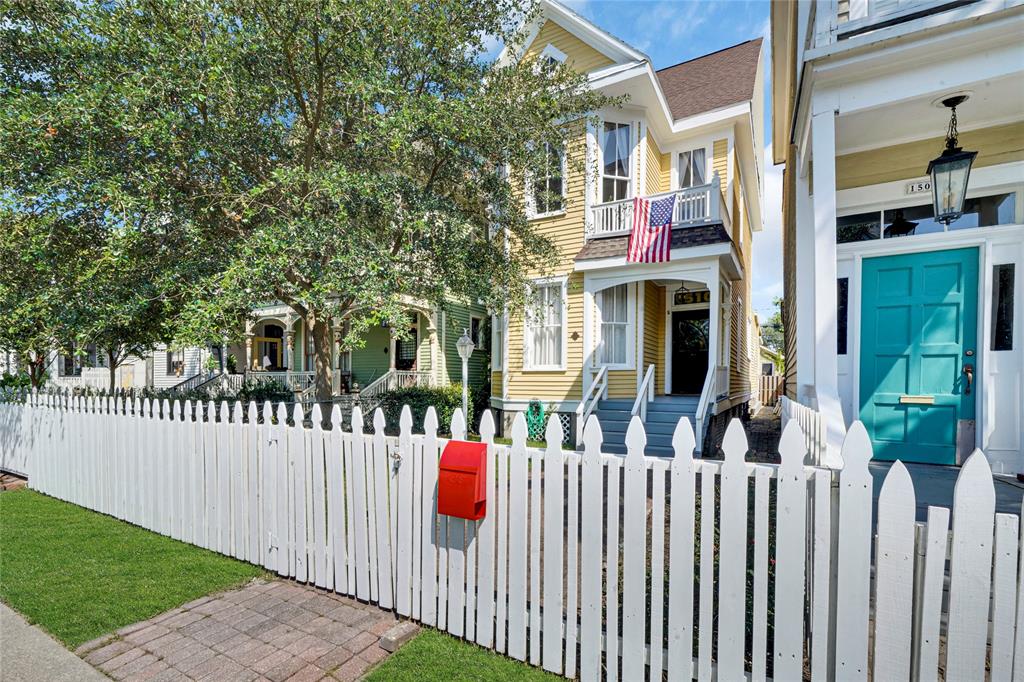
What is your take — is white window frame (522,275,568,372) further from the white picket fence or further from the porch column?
the white picket fence

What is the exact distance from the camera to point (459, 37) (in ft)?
21.7

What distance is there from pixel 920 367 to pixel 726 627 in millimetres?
4303

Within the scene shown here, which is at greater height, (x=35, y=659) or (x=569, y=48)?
(x=569, y=48)

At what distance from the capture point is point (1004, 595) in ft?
5.88

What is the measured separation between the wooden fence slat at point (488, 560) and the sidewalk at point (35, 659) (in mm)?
2096

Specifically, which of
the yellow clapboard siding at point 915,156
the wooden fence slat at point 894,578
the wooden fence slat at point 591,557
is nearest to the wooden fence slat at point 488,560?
the wooden fence slat at point 591,557

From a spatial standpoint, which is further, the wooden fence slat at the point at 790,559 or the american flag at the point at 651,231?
the american flag at the point at 651,231

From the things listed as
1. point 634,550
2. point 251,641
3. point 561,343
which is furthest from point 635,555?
point 561,343

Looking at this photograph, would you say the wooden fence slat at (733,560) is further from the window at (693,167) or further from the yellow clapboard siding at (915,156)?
the window at (693,167)

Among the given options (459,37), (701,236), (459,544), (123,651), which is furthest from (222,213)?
(701,236)

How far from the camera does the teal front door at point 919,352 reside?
192 inches

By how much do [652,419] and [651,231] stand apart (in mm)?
3568

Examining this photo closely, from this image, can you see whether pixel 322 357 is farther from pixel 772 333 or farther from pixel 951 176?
pixel 772 333

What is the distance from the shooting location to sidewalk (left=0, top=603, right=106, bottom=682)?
108 inches
